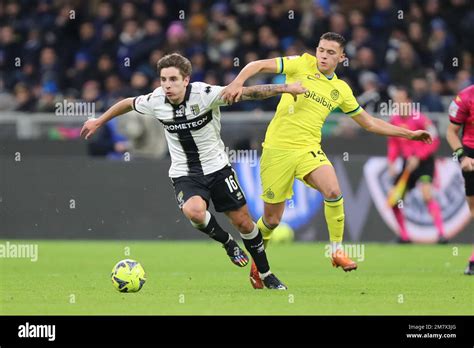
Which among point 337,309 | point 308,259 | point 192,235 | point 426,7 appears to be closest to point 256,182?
point 192,235

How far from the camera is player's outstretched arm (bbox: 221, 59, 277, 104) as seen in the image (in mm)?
10117

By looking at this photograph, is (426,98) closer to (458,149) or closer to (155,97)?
(458,149)

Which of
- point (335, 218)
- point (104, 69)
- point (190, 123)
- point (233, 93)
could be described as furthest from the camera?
point (104, 69)

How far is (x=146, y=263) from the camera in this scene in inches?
570

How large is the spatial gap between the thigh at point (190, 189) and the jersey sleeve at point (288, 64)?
1.39 metres

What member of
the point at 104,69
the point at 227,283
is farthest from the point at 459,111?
the point at 104,69

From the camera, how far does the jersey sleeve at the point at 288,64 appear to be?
447 inches

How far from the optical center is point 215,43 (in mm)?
22047

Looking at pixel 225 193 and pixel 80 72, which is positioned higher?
pixel 80 72

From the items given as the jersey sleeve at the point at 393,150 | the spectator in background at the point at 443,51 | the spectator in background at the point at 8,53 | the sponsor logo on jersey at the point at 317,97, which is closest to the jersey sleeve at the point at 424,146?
the jersey sleeve at the point at 393,150

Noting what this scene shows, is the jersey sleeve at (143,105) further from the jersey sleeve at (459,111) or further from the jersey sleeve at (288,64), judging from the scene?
the jersey sleeve at (459,111)

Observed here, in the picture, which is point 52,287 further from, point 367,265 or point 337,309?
point 367,265

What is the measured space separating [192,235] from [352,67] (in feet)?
14.8

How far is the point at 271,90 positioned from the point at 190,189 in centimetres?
125
